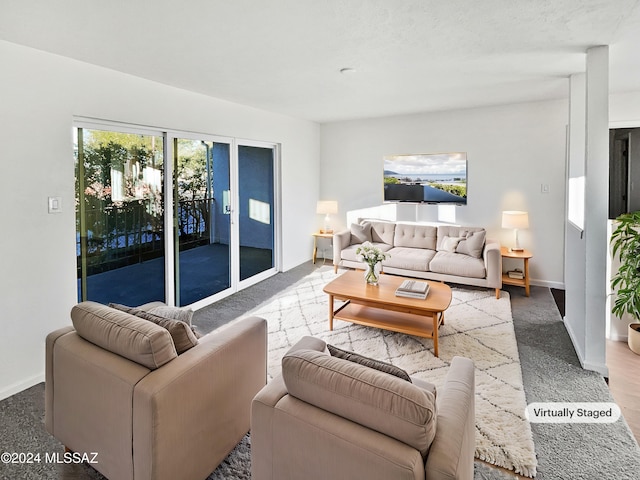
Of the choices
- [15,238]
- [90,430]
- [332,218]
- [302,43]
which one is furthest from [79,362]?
[332,218]

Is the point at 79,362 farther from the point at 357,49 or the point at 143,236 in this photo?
the point at 357,49

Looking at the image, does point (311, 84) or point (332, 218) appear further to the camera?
point (332, 218)

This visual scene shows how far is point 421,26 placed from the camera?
8.08 ft

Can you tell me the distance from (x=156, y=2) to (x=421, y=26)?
5.35ft

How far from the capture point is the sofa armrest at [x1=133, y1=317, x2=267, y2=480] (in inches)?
61.3

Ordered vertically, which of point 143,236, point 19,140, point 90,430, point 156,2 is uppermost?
point 156,2

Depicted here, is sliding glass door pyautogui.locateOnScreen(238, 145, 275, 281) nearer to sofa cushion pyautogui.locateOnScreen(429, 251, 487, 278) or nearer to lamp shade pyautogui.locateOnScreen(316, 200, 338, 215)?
lamp shade pyautogui.locateOnScreen(316, 200, 338, 215)

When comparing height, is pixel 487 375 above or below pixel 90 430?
below

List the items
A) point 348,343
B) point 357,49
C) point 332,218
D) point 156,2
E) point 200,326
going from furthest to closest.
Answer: point 332,218 → point 200,326 → point 348,343 → point 357,49 → point 156,2

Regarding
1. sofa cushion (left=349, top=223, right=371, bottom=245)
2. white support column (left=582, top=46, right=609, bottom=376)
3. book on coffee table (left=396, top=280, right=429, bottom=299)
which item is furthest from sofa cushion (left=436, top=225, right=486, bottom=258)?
white support column (left=582, top=46, right=609, bottom=376)

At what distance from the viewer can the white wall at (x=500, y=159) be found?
5.00m

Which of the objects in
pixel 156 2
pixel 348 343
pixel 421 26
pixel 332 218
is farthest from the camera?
pixel 332 218

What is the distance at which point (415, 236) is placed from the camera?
570cm

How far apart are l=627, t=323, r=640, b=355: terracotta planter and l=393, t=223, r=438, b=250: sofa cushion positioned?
2614 mm
